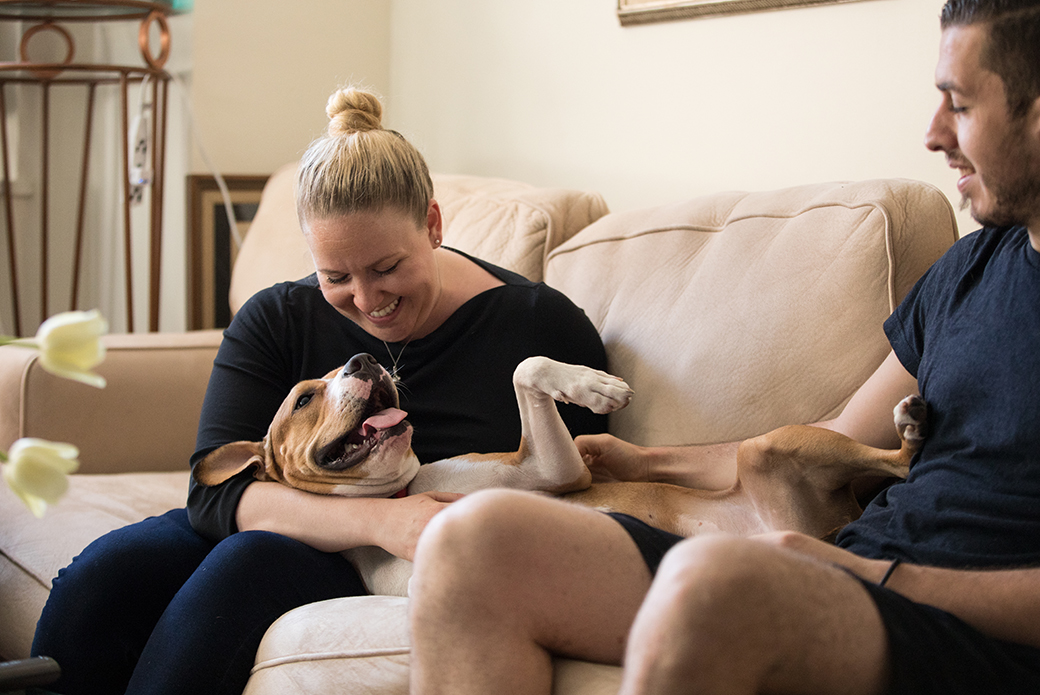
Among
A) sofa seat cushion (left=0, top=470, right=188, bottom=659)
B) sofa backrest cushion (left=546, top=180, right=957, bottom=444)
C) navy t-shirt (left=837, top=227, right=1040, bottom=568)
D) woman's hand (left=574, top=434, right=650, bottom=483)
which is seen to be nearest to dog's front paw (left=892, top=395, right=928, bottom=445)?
navy t-shirt (left=837, top=227, right=1040, bottom=568)

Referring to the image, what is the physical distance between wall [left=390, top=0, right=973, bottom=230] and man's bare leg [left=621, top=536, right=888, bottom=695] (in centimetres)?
121

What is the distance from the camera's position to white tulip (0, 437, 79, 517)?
0.63 metres

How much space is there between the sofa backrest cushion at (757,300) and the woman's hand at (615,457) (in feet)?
0.18

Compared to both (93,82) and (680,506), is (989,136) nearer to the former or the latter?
(680,506)

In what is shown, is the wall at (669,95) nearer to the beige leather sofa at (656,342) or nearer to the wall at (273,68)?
the wall at (273,68)

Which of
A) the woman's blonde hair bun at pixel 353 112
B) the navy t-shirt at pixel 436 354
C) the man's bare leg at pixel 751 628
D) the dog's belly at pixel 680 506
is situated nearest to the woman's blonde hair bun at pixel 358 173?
the woman's blonde hair bun at pixel 353 112

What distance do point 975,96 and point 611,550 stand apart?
0.67 meters

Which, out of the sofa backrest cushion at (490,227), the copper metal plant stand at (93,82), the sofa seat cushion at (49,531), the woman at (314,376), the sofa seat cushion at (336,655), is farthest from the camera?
the copper metal plant stand at (93,82)

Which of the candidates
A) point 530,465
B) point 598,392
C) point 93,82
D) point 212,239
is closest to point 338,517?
point 530,465

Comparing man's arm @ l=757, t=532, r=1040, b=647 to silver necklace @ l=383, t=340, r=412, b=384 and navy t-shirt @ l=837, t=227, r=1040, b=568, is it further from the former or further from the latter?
silver necklace @ l=383, t=340, r=412, b=384

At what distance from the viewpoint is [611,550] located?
1087 millimetres

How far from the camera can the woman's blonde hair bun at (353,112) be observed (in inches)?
64.7

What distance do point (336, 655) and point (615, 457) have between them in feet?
2.09

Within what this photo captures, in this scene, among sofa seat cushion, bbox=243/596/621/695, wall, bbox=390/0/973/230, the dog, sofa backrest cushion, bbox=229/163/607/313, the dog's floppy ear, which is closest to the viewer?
sofa seat cushion, bbox=243/596/621/695
